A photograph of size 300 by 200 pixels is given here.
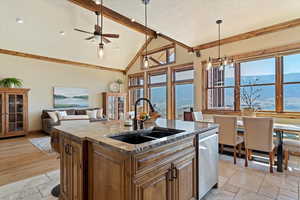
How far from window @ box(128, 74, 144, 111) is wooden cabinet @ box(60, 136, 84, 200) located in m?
6.37

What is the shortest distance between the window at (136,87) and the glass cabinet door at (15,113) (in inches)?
189

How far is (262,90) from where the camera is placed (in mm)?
4320

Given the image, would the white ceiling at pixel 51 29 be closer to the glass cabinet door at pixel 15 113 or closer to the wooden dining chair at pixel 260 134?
the glass cabinet door at pixel 15 113

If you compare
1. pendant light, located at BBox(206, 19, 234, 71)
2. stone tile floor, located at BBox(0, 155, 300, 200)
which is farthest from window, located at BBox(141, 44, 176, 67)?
stone tile floor, located at BBox(0, 155, 300, 200)

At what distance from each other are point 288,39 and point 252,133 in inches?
104

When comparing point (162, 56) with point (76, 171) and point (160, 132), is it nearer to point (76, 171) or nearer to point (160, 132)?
point (160, 132)

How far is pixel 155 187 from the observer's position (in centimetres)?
137

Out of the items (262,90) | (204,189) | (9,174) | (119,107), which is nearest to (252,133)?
(204,189)

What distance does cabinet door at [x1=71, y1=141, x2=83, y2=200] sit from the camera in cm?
154

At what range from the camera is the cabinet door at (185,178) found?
1.58 metres

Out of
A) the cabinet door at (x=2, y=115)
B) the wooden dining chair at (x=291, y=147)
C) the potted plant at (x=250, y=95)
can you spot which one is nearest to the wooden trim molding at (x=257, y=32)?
the potted plant at (x=250, y=95)

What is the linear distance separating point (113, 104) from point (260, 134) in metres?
6.57

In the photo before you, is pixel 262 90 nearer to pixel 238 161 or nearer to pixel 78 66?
pixel 238 161

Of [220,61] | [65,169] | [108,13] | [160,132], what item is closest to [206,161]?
[160,132]
